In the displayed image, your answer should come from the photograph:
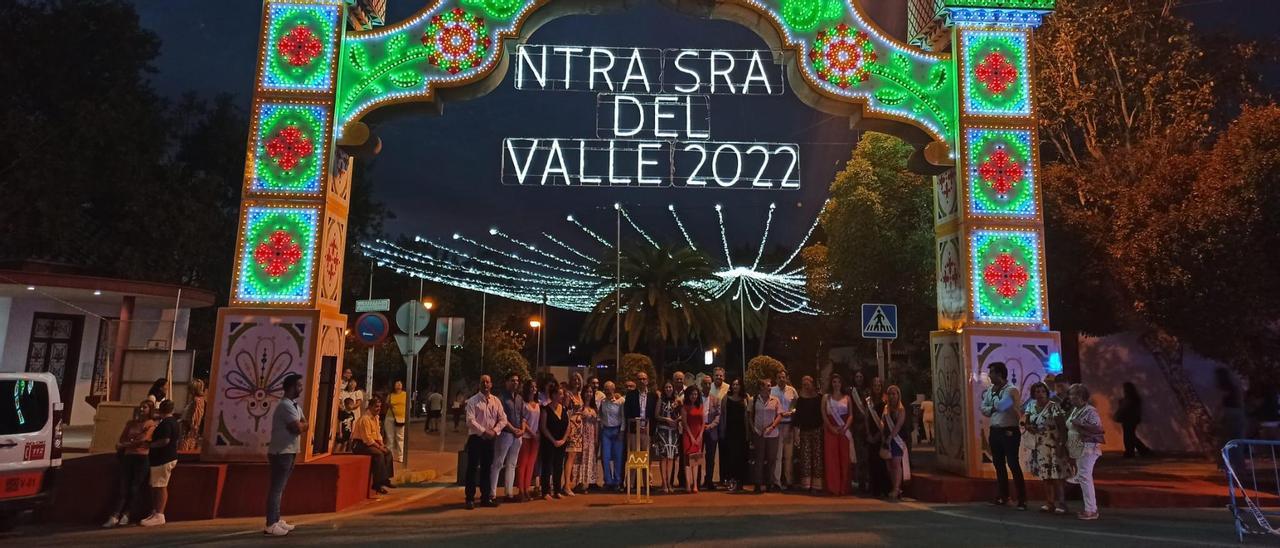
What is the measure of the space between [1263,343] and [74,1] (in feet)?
95.0

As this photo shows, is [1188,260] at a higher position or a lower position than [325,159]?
lower

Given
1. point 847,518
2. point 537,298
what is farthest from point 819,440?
point 537,298

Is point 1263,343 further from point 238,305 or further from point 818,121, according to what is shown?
point 238,305

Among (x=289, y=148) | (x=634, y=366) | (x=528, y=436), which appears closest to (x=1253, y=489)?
(x=528, y=436)

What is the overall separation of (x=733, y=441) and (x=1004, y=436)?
3.55 m

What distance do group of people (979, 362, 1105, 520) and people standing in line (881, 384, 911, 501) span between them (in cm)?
104

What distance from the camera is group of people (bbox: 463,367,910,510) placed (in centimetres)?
1052

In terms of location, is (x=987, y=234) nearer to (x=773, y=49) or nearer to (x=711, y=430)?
(x=773, y=49)

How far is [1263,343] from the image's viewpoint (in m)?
12.7

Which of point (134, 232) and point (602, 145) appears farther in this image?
point (134, 232)

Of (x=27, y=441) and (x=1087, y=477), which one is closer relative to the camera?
(x=27, y=441)

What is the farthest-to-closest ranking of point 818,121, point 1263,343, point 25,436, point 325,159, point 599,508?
point 818,121
point 1263,343
point 325,159
point 599,508
point 25,436

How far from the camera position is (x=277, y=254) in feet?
32.8

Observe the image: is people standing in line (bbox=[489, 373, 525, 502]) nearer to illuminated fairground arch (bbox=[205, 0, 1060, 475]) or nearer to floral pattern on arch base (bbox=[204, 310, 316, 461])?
illuminated fairground arch (bbox=[205, 0, 1060, 475])
